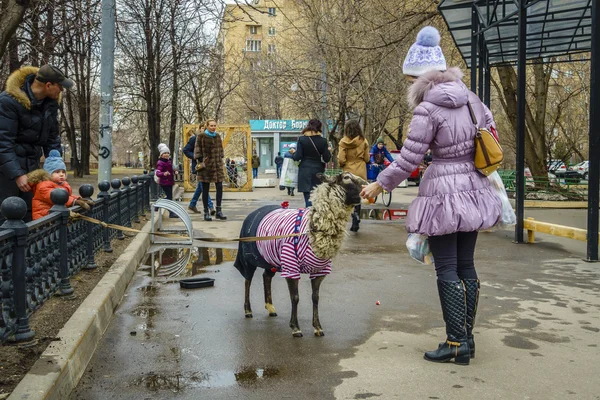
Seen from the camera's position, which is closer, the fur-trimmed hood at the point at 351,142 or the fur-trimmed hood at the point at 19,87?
the fur-trimmed hood at the point at 19,87

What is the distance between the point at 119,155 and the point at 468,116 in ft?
528

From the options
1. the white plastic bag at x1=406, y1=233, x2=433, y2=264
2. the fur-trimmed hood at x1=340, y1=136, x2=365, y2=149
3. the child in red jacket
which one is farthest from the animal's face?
the fur-trimmed hood at x1=340, y1=136, x2=365, y2=149

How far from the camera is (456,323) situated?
4.59 m

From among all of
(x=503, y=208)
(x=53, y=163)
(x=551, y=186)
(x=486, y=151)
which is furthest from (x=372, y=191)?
(x=551, y=186)

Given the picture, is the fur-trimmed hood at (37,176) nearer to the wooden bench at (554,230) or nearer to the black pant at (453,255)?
the black pant at (453,255)

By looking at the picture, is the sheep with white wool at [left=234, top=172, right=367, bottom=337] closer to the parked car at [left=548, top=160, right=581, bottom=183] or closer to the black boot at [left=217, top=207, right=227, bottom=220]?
the black boot at [left=217, top=207, right=227, bottom=220]

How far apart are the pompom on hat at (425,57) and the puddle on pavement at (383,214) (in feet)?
31.7

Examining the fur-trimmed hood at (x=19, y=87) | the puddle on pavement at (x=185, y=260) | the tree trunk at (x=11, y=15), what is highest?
the tree trunk at (x=11, y=15)

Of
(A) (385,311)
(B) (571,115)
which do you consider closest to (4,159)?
(A) (385,311)

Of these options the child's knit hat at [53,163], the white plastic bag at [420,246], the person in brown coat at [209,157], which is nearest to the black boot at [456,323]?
the white plastic bag at [420,246]

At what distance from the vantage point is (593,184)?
824cm

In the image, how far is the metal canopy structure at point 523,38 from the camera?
27.5ft

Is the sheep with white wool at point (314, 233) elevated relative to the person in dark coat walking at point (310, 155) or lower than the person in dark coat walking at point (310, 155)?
lower

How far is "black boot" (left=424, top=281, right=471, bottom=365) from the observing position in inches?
181
